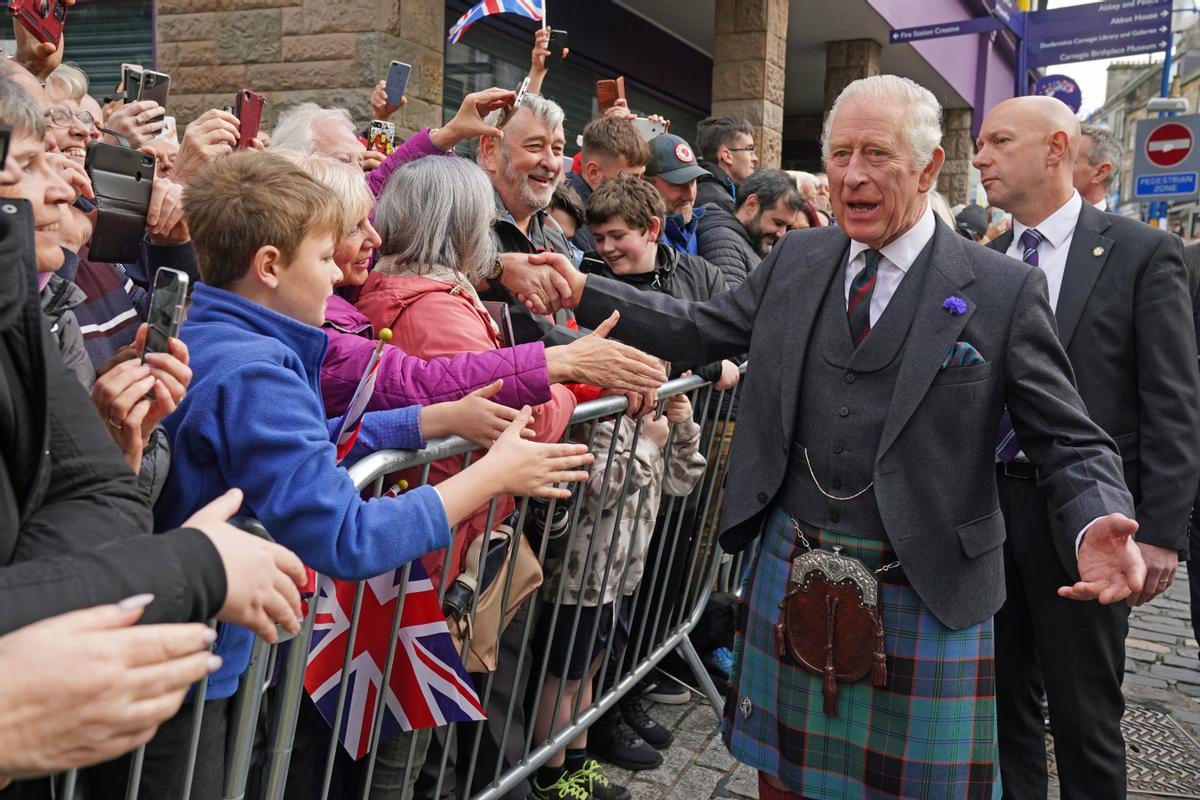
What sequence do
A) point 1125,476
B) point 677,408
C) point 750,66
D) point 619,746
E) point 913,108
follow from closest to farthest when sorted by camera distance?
1. point 913,108
2. point 1125,476
3. point 677,408
4. point 619,746
5. point 750,66

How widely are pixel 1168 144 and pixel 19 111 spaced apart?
1699 cm

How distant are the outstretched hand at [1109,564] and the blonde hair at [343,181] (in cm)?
182

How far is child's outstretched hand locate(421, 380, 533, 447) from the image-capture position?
7.45 feet

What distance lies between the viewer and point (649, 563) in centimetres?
388

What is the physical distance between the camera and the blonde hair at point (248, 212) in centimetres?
198

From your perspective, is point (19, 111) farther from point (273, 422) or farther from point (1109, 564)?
point (1109, 564)

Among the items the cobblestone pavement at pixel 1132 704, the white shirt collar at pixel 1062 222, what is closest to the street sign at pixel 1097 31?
the cobblestone pavement at pixel 1132 704

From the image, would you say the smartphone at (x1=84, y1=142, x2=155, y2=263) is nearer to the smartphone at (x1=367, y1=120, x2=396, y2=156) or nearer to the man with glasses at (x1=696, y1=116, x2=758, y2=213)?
the smartphone at (x1=367, y1=120, x2=396, y2=156)

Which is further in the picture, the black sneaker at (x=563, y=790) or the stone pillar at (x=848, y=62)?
the stone pillar at (x=848, y=62)

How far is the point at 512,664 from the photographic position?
3002mm

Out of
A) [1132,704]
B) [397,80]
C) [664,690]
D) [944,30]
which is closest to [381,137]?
[397,80]

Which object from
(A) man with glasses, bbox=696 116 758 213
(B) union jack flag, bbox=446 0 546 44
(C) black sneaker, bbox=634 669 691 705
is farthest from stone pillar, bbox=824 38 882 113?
(C) black sneaker, bbox=634 669 691 705

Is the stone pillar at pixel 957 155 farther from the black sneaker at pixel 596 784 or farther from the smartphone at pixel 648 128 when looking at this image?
the black sneaker at pixel 596 784

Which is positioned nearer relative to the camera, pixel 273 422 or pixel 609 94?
pixel 273 422
